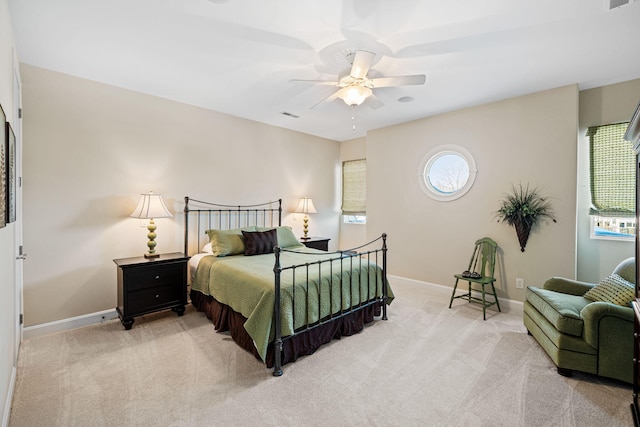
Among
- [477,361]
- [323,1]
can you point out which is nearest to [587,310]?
[477,361]

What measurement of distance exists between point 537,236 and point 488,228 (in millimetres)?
559

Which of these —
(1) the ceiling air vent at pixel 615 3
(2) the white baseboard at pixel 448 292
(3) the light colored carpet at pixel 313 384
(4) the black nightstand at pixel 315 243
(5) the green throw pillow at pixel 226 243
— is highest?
(1) the ceiling air vent at pixel 615 3

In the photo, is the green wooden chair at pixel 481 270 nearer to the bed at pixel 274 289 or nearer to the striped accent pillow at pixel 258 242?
the bed at pixel 274 289

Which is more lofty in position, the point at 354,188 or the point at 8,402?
the point at 354,188

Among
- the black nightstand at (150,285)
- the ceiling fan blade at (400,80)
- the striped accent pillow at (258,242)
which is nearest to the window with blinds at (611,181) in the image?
the ceiling fan blade at (400,80)

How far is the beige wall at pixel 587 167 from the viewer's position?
3.21 meters

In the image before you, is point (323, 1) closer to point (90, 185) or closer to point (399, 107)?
point (399, 107)

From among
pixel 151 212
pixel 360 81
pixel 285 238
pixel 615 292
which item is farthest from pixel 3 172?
pixel 615 292

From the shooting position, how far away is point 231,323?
117 inches

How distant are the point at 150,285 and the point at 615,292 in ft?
14.5

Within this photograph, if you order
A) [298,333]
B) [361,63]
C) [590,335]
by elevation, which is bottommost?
[298,333]

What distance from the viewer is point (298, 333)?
2.56 metres

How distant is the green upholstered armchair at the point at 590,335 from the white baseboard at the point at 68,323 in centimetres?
447

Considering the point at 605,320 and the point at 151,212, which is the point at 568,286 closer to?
the point at 605,320
